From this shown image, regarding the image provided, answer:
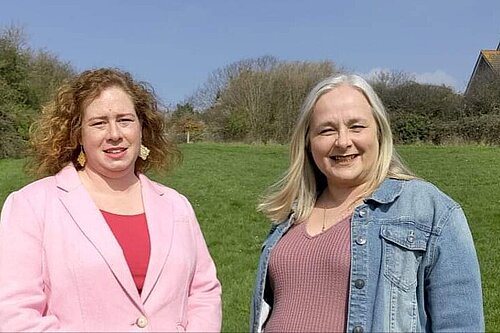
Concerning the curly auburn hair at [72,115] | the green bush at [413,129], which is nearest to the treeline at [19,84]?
the green bush at [413,129]

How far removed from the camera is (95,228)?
2.79 m

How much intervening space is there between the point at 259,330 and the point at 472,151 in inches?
892

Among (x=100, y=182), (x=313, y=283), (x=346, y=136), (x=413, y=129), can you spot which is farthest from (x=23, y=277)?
(x=413, y=129)

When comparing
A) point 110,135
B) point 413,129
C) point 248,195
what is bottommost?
point 248,195

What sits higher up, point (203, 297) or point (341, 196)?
point (341, 196)

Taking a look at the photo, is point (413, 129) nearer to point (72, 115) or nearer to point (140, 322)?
point (72, 115)

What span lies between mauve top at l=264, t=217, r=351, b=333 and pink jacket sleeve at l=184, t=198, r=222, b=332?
259 millimetres

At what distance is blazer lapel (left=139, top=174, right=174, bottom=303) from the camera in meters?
2.82

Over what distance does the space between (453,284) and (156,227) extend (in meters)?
1.32

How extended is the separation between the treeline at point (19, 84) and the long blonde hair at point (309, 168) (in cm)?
2570

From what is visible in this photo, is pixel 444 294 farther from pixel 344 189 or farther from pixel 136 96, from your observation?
pixel 136 96

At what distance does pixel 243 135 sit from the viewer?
38.2 meters

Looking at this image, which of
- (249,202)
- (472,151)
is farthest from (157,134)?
(472,151)

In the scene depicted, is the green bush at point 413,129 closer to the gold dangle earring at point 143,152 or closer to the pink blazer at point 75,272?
the gold dangle earring at point 143,152
